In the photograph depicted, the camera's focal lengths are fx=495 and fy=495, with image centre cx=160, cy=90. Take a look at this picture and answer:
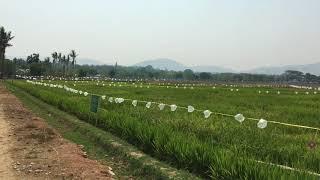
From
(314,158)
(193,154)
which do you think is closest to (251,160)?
(314,158)

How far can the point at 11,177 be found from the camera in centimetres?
947

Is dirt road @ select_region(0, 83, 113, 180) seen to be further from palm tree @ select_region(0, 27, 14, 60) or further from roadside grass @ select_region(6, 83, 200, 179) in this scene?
palm tree @ select_region(0, 27, 14, 60)

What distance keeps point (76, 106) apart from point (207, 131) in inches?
441

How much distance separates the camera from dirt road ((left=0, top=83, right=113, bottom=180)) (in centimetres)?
984

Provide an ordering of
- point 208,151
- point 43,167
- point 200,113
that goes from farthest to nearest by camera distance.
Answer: point 200,113
point 43,167
point 208,151

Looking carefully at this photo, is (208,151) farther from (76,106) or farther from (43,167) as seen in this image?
(76,106)

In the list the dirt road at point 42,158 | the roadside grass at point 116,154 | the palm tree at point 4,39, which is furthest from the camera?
the palm tree at point 4,39

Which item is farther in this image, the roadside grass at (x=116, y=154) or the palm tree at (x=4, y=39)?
the palm tree at (x=4, y=39)

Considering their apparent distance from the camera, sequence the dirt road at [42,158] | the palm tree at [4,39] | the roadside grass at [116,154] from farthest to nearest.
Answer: the palm tree at [4,39], the roadside grass at [116,154], the dirt road at [42,158]

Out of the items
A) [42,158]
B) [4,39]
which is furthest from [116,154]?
[4,39]

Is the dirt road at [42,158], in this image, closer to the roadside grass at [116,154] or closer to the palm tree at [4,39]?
the roadside grass at [116,154]

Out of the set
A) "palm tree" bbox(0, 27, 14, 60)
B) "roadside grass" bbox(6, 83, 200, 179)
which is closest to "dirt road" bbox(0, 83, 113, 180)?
"roadside grass" bbox(6, 83, 200, 179)

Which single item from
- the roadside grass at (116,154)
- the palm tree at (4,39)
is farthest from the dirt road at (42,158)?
the palm tree at (4,39)

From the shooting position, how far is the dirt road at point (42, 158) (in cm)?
984
